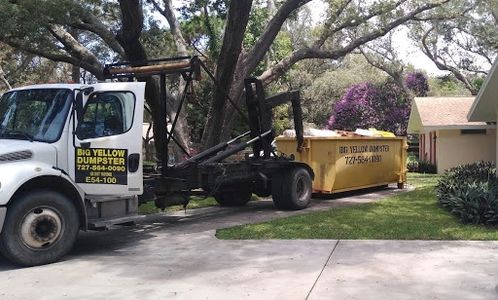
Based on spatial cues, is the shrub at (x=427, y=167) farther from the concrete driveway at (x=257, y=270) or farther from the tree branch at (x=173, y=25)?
the concrete driveway at (x=257, y=270)

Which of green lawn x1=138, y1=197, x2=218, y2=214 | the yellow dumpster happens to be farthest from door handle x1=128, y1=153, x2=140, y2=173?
the yellow dumpster

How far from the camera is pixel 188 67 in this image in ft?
34.9

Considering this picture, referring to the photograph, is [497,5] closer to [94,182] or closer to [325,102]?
[94,182]

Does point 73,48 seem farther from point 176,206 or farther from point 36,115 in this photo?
point 36,115

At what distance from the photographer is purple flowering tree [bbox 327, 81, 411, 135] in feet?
127

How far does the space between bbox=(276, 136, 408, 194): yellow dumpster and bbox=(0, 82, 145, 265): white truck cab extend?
6584mm

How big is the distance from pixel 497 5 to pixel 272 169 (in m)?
13.5

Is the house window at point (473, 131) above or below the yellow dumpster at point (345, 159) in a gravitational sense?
above

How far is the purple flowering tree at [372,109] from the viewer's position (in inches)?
1527

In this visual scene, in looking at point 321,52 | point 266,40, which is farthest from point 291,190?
point 321,52

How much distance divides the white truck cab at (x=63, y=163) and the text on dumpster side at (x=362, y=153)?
24.6 ft

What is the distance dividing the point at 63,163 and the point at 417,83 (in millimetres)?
35710

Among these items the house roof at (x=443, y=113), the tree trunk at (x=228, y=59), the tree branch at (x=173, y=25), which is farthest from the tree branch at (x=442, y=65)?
the tree trunk at (x=228, y=59)

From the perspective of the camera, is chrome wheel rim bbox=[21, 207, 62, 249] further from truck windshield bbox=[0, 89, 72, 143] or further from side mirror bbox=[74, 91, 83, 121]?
side mirror bbox=[74, 91, 83, 121]
